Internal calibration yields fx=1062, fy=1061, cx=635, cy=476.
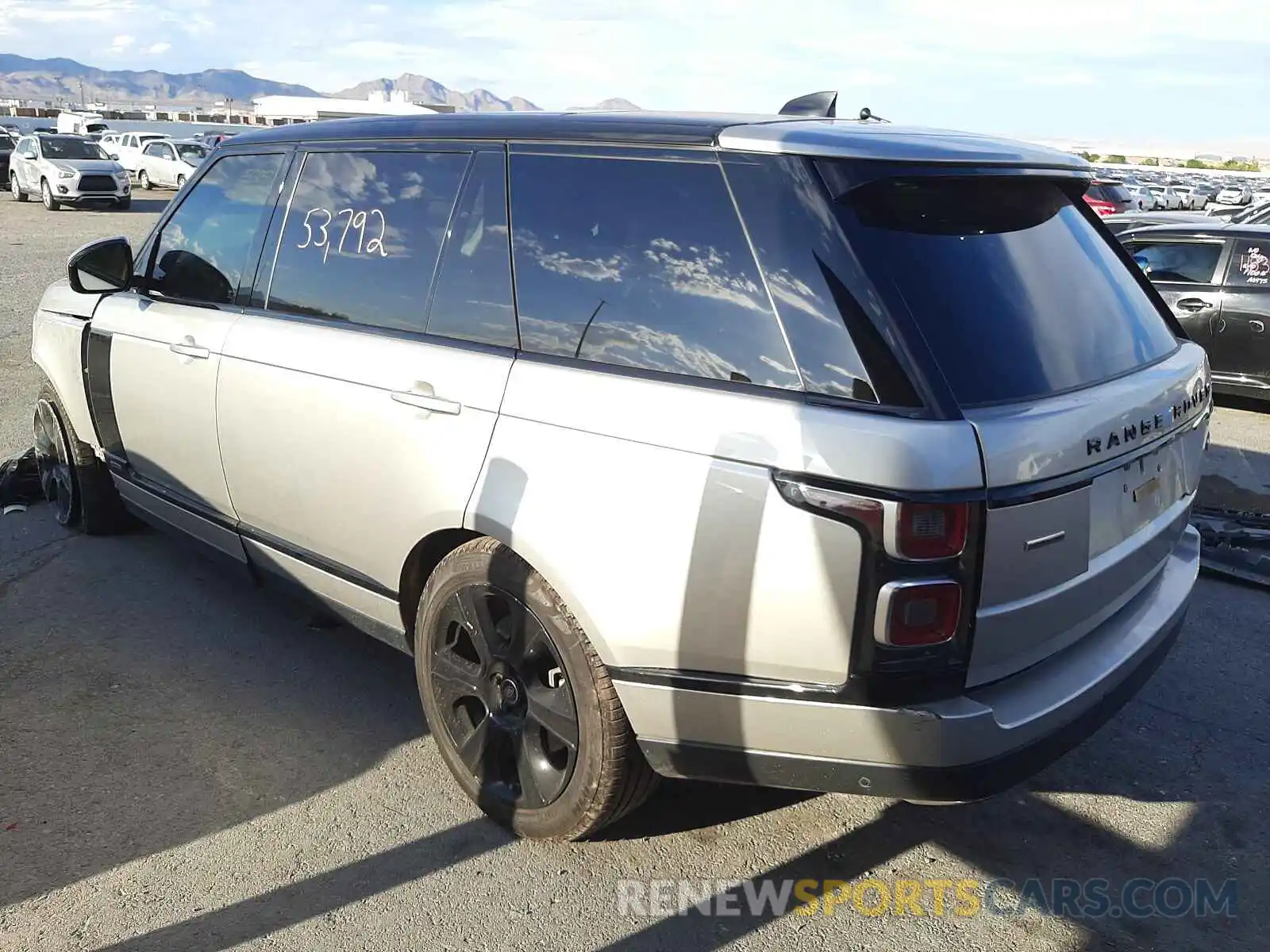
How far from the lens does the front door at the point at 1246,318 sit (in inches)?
338

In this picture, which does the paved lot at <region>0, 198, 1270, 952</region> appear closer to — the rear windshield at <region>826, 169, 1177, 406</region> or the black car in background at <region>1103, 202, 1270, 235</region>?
the rear windshield at <region>826, 169, 1177, 406</region>

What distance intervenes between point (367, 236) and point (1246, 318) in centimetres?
788

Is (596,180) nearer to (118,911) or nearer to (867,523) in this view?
(867,523)

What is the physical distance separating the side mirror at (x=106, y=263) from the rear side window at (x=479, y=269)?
6.84 feet

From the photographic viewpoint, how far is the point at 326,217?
3.60 metres

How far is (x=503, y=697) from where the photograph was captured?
9.87 feet

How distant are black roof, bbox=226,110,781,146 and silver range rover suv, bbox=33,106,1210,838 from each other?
18mm

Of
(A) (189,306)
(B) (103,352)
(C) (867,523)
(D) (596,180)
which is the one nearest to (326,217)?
(A) (189,306)

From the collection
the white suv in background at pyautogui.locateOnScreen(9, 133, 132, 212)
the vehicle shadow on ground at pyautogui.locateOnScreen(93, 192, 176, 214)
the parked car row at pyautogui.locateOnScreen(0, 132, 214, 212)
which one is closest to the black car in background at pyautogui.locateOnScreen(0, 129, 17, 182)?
the parked car row at pyautogui.locateOnScreen(0, 132, 214, 212)

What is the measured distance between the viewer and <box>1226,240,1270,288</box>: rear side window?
8.73 metres

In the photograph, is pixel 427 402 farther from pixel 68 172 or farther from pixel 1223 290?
pixel 68 172

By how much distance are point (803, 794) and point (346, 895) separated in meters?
1.41

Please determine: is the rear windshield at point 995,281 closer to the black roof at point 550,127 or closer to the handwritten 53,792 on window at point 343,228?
the black roof at point 550,127

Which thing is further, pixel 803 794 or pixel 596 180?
pixel 803 794
